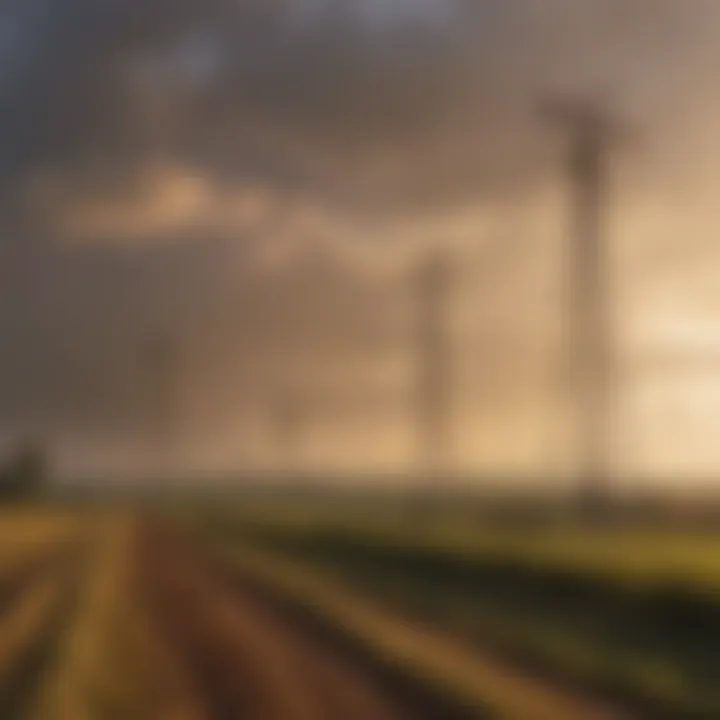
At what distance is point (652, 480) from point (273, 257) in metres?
2.43

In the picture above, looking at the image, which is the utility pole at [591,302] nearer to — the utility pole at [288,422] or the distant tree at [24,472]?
the utility pole at [288,422]

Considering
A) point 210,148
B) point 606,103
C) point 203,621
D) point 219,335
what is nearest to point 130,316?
point 219,335

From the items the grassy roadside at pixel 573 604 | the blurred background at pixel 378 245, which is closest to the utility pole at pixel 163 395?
the blurred background at pixel 378 245

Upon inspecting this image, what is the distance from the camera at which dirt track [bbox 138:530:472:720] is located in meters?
7.18

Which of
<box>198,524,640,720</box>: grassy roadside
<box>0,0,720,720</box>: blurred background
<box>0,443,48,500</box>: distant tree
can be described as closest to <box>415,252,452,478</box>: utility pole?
<box>0,0,720,720</box>: blurred background

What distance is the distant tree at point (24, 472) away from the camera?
27.3ft

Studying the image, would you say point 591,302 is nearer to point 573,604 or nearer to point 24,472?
point 573,604

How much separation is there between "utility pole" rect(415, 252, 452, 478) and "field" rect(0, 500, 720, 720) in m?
0.94

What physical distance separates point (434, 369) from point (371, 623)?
2693 mm

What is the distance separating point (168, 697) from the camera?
722cm

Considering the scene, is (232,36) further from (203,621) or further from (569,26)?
(203,621)

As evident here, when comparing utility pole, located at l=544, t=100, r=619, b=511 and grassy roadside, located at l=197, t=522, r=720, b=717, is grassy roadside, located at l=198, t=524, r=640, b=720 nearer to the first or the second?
grassy roadside, located at l=197, t=522, r=720, b=717

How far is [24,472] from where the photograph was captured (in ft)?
28.3

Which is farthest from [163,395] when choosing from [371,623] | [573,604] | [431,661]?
[573,604]
